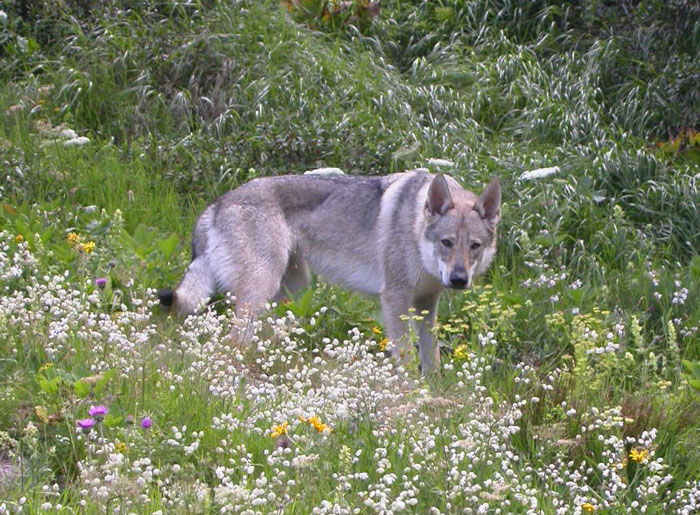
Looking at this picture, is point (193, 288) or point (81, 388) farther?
point (193, 288)

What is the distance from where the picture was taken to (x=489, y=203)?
643cm

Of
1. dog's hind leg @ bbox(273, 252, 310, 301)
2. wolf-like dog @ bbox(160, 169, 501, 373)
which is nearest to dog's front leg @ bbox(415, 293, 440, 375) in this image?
wolf-like dog @ bbox(160, 169, 501, 373)

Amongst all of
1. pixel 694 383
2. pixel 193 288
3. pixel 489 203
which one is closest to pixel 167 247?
pixel 193 288

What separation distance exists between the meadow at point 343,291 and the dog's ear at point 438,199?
0.63 meters

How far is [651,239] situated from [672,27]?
11.3 ft

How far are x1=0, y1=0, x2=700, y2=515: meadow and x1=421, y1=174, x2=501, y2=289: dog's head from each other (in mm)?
336

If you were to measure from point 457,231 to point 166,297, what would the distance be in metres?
1.75

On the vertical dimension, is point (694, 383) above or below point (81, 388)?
below

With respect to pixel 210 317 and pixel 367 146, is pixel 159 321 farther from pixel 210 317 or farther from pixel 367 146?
pixel 367 146

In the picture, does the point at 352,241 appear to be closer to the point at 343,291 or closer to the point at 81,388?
the point at 343,291

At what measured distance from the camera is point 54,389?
4234 millimetres

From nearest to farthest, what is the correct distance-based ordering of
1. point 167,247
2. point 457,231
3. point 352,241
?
point 457,231, point 352,241, point 167,247

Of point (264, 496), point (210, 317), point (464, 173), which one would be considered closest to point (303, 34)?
point (464, 173)

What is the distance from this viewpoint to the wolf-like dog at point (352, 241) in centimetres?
631
